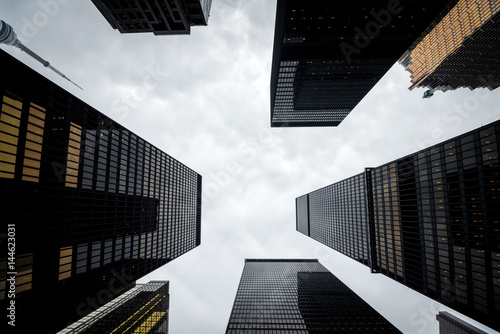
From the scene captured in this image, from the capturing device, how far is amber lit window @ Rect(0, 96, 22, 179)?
2403cm

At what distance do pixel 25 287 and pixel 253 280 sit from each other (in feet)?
411

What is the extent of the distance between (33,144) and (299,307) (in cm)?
10922

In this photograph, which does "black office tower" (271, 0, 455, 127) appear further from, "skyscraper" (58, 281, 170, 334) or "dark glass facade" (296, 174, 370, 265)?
"skyscraper" (58, 281, 170, 334)

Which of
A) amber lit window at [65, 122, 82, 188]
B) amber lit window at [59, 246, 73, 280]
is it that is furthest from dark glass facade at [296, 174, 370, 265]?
amber lit window at [59, 246, 73, 280]

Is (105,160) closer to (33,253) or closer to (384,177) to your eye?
(33,253)

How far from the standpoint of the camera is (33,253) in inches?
1089

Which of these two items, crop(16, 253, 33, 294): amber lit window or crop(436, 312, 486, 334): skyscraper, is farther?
crop(436, 312, 486, 334): skyscraper

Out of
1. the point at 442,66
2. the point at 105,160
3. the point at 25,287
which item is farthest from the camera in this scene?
the point at 442,66

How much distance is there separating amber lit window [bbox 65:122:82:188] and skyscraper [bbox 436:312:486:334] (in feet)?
784

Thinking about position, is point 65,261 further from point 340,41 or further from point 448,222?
point 340,41

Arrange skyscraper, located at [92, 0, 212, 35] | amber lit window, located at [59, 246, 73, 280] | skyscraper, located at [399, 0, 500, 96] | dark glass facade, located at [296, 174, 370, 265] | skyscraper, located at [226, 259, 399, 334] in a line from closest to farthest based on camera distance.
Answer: amber lit window, located at [59, 246, 73, 280] → skyscraper, located at [92, 0, 212, 35] → dark glass facade, located at [296, 174, 370, 265] → skyscraper, located at [226, 259, 399, 334] → skyscraper, located at [399, 0, 500, 96]

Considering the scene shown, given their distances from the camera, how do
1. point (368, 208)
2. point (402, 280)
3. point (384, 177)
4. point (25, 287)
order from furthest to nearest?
point (368, 208)
point (384, 177)
point (402, 280)
point (25, 287)

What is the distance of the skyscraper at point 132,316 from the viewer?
65.0m

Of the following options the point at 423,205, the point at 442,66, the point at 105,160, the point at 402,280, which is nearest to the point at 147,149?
the point at 105,160
